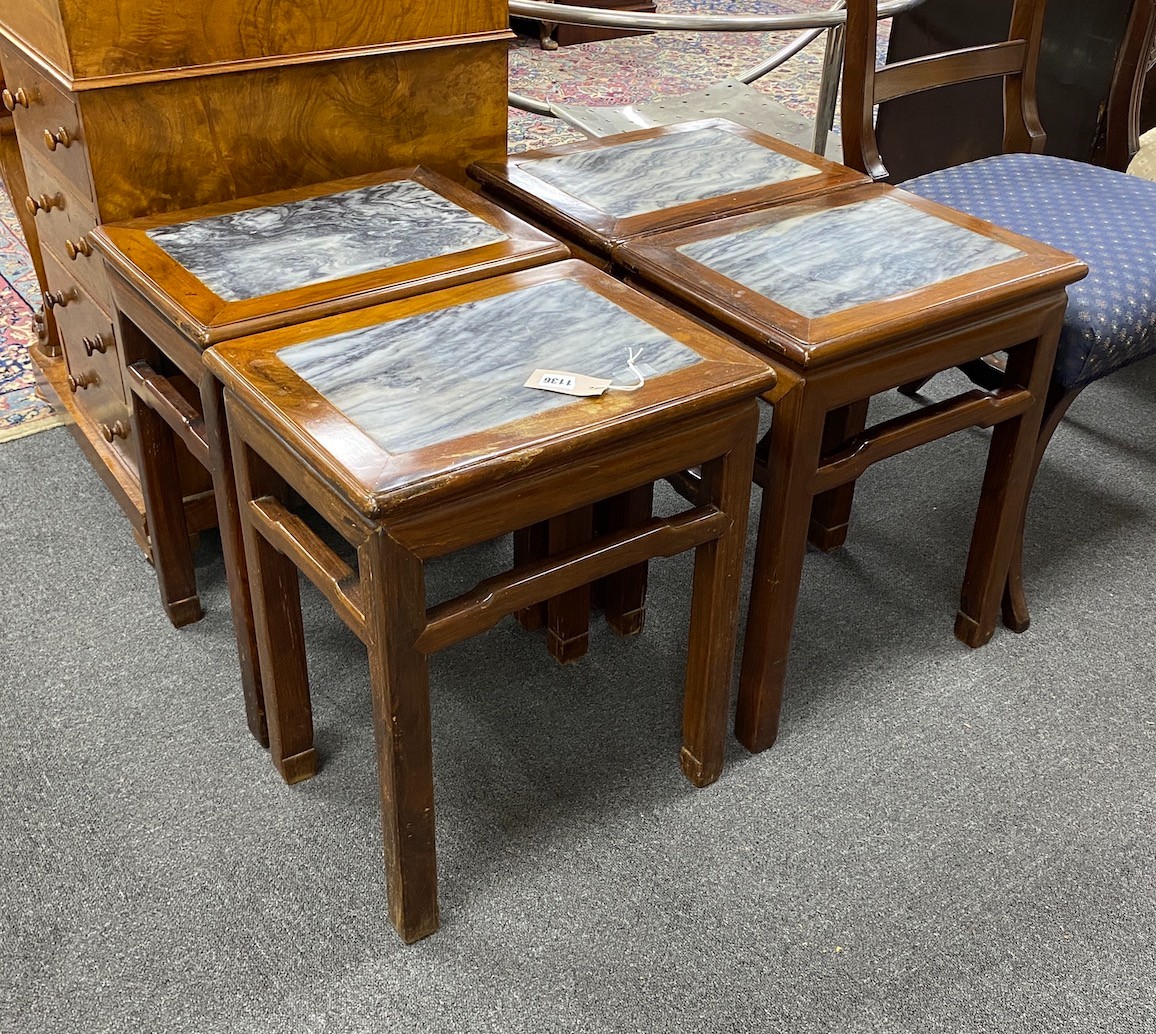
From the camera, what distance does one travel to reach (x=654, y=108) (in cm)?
308

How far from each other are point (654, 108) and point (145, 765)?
222 cm

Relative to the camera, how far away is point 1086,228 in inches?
68.4

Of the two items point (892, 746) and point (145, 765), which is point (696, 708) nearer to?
point (892, 746)

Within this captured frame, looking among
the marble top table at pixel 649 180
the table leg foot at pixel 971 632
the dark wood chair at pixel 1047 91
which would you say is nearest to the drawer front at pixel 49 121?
the marble top table at pixel 649 180

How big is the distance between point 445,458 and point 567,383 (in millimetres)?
173

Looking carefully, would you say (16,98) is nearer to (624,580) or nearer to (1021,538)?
(624,580)

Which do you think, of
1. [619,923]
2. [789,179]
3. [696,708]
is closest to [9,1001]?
[619,923]

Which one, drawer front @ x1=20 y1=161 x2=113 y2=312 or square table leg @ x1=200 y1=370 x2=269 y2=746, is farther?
drawer front @ x1=20 y1=161 x2=113 y2=312

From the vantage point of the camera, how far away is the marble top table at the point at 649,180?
1.57 metres

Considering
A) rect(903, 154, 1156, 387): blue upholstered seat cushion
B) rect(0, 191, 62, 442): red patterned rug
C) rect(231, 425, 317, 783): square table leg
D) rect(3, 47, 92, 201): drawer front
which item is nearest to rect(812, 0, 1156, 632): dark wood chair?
rect(903, 154, 1156, 387): blue upholstered seat cushion

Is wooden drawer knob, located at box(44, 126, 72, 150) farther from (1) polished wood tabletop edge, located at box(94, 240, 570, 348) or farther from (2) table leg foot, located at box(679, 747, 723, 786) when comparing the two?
(2) table leg foot, located at box(679, 747, 723, 786)

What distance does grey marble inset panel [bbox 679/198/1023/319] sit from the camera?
54.6 inches

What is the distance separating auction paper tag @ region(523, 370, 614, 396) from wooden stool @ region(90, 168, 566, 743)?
0.27 metres

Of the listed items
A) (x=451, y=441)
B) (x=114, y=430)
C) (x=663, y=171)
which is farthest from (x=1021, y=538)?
(x=114, y=430)
